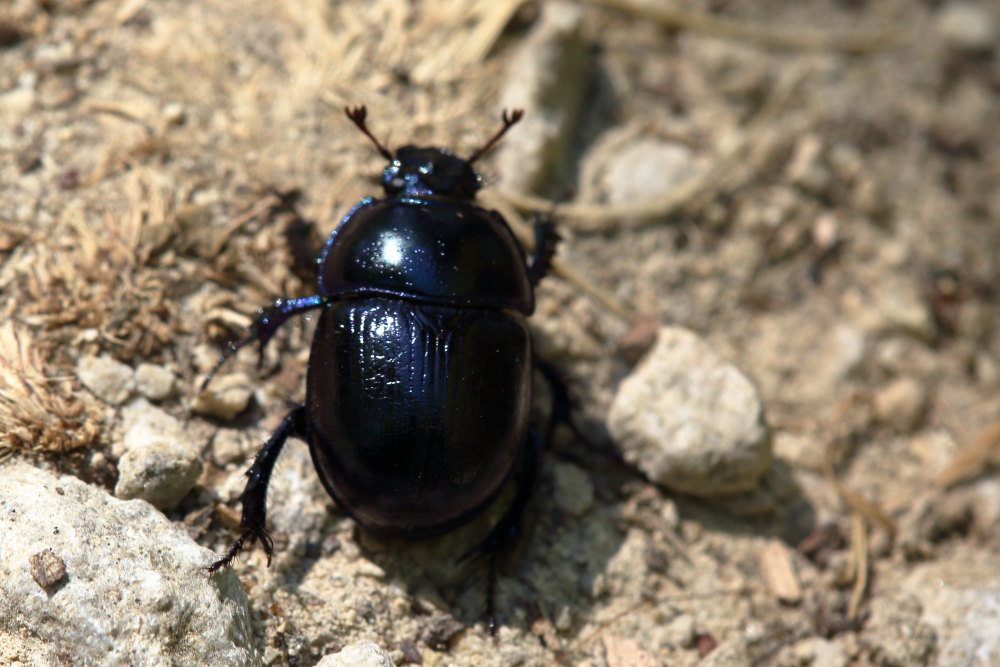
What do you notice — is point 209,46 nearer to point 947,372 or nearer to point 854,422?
point 854,422

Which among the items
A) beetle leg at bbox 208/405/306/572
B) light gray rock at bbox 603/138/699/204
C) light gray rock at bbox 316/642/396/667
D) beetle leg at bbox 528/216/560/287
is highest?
beetle leg at bbox 528/216/560/287

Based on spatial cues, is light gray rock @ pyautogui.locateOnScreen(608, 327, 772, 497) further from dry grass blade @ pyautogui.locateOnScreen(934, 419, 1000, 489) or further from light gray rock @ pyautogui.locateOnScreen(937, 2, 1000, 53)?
light gray rock @ pyautogui.locateOnScreen(937, 2, 1000, 53)

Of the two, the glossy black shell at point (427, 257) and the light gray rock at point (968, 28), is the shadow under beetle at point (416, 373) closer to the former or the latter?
the glossy black shell at point (427, 257)

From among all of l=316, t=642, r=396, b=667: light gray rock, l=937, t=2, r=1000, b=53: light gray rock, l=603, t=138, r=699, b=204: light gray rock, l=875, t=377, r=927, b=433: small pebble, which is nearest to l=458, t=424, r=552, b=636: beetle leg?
l=316, t=642, r=396, b=667: light gray rock

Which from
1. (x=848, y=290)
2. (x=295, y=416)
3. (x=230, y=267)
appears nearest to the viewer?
(x=295, y=416)

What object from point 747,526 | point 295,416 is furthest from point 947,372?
point 295,416

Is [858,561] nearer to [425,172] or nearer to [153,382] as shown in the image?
[425,172]
